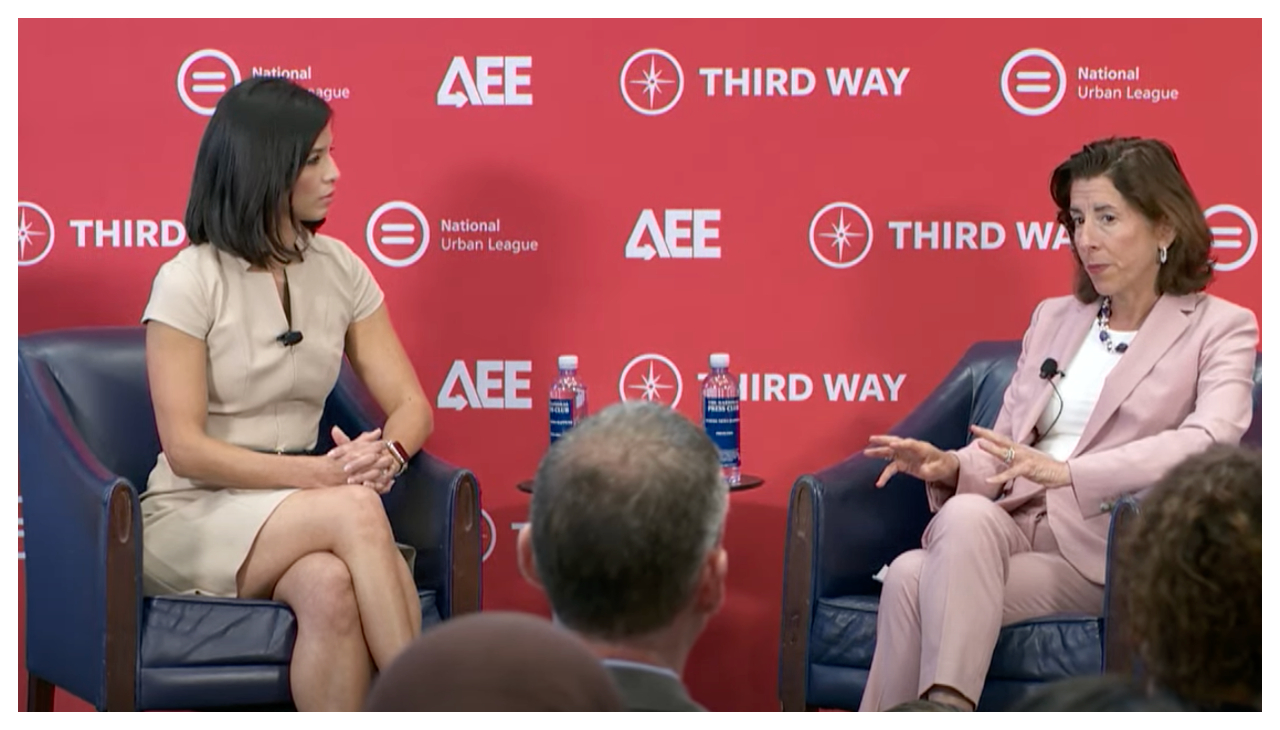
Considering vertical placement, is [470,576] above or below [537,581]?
below

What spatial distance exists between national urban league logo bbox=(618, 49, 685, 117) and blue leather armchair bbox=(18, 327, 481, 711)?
106 cm

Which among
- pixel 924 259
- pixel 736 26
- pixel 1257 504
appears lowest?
pixel 1257 504

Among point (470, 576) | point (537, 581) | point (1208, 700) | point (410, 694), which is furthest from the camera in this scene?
point (470, 576)

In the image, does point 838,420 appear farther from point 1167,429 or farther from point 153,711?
point 153,711

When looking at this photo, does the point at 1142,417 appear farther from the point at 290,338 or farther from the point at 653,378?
the point at 290,338

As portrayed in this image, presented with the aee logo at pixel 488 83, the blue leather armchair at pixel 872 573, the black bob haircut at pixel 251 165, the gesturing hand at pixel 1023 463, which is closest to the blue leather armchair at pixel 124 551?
the black bob haircut at pixel 251 165

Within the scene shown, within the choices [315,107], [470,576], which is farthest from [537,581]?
[315,107]

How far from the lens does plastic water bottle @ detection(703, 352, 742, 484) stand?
3902 mm

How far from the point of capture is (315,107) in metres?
3.39

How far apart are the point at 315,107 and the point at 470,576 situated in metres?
1.07

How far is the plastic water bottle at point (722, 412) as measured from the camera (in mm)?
3902

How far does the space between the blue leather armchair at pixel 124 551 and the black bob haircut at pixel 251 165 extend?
0.47 m

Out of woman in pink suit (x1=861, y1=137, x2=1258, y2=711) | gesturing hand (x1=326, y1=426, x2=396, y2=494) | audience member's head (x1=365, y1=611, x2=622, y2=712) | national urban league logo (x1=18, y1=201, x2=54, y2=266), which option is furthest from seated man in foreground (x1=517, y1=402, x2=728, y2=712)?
national urban league logo (x1=18, y1=201, x2=54, y2=266)

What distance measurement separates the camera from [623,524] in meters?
1.64
